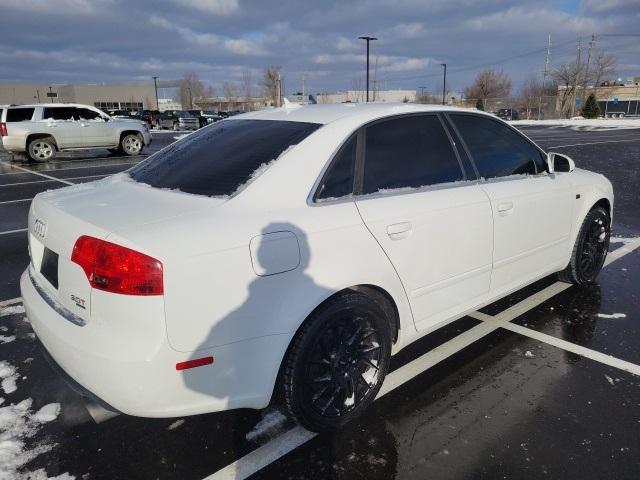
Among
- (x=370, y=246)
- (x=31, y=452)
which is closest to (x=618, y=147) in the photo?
(x=370, y=246)

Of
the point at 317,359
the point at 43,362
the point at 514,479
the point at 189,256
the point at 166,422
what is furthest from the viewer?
the point at 43,362

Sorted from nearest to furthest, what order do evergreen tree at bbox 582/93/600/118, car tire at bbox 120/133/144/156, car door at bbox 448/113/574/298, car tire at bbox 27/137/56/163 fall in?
car door at bbox 448/113/574/298 < car tire at bbox 27/137/56/163 < car tire at bbox 120/133/144/156 < evergreen tree at bbox 582/93/600/118

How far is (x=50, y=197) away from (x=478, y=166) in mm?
2723

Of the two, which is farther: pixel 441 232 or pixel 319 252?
pixel 441 232

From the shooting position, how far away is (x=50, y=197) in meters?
2.81

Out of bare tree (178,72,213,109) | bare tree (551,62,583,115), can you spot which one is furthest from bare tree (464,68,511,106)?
bare tree (178,72,213,109)

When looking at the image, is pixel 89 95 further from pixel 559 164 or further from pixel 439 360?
pixel 439 360

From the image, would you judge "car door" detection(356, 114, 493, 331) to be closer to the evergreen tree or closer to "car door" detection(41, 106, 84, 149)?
"car door" detection(41, 106, 84, 149)

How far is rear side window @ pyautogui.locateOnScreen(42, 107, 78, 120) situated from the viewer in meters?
15.8

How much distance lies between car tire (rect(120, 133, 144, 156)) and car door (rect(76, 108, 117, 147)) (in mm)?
498

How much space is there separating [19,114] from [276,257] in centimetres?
1673

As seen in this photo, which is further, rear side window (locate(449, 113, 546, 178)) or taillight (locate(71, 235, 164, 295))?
rear side window (locate(449, 113, 546, 178))

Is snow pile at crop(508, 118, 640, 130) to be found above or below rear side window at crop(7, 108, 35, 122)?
above

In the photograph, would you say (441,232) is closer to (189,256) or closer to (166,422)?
(189,256)
